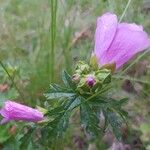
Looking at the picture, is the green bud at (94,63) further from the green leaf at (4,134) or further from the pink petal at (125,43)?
the green leaf at (4,134)

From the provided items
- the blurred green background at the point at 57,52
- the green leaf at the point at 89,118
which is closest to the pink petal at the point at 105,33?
the green leaf at the point at 89,118

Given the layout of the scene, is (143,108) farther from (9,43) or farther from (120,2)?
(9,43)

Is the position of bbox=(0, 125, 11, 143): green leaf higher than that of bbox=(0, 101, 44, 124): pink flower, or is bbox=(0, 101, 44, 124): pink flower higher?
bbox=(0, 101, 44, 124): pink flower

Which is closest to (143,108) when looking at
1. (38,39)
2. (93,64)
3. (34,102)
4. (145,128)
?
(145,128)

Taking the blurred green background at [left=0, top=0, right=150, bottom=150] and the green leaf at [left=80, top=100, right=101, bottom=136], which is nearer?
the green leaf at [left=80, top=100, right=101, bottom=136]

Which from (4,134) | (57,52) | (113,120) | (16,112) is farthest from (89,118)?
(57,52)

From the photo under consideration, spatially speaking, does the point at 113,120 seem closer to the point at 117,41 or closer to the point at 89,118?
the point at 89,118

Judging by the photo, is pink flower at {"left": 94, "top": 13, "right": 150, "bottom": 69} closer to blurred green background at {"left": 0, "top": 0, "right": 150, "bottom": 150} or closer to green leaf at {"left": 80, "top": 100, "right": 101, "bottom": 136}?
green leaf at {"left": 80, "top": 100, "right": 101, "bottom": 136}

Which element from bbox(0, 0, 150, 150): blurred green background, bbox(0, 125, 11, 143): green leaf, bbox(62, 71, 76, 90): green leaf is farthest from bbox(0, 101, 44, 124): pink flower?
bbox(0, 125, 11, 143): green leaf
